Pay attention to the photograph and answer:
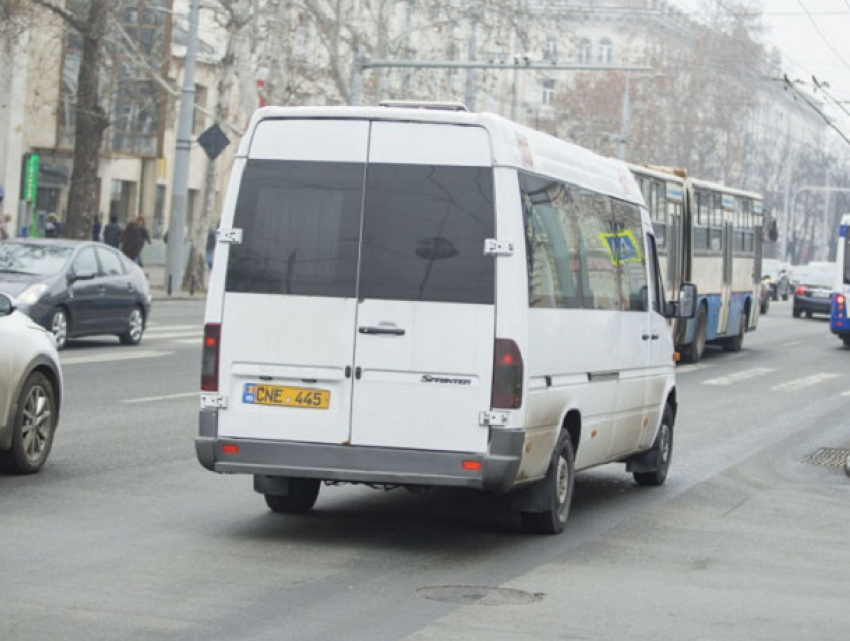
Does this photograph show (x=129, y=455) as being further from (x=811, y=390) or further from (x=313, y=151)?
(x=811, y=390)

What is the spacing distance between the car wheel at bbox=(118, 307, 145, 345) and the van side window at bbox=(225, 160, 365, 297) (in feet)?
56.9

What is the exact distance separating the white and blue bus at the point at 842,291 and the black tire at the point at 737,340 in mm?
2298

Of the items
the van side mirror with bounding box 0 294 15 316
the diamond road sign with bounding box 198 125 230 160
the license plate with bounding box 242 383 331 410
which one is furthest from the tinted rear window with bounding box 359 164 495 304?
the diamond road sign with bounding box 198 125 230 160

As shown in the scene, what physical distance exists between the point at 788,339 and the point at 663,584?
33.9 meters

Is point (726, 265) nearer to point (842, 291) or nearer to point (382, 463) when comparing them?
point (842, 291)

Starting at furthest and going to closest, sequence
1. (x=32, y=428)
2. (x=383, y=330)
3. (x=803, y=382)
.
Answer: (x=803, y=382) < (x=32, y=428) < (x=383, y=330)

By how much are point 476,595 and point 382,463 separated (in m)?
1.45

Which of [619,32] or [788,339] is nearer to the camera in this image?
[788,339]

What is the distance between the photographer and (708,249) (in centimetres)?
3316

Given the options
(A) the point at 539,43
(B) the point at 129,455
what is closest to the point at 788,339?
(A) the point at 539,43

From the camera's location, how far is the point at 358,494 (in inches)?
518

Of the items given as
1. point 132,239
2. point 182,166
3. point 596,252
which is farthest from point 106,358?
point 132,239

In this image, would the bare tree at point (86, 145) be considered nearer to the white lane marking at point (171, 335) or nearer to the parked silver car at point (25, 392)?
the white lane marking at point (171, 335)

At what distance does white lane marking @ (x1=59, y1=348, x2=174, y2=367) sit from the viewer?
23927 mm
